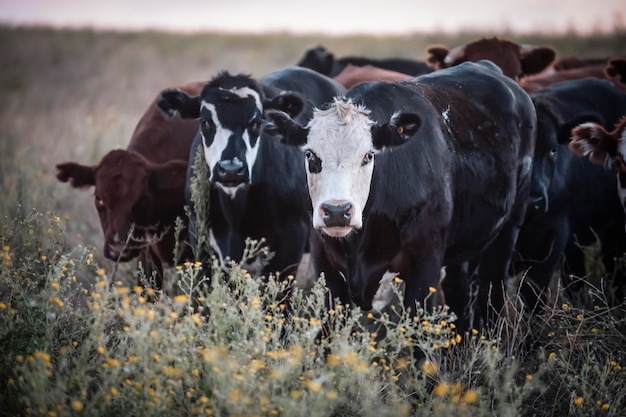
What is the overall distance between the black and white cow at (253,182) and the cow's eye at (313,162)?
3.75 ft

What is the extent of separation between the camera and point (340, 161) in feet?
18.7

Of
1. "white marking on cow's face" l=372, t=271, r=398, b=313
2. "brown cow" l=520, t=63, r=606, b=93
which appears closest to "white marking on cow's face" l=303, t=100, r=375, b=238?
"white marking on cow's face" l=372, t=271, r=398, b=313

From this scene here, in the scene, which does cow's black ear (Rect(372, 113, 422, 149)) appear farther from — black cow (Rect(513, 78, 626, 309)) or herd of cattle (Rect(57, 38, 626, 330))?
black cow (Rect(513, 78, 626, 309))

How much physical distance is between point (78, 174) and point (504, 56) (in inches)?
196

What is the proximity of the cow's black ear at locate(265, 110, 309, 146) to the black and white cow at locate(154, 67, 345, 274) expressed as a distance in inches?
32.2

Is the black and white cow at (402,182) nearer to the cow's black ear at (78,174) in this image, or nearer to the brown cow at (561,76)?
the cow's black ear at (78,174)

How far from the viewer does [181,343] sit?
189 inches

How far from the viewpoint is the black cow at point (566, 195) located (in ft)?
25.8

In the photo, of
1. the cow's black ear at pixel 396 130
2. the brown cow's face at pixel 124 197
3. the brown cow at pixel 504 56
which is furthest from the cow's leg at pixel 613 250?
the brown cow's face at pixel 124 197

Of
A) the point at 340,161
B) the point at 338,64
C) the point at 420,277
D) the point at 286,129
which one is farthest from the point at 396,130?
the point at 338,64

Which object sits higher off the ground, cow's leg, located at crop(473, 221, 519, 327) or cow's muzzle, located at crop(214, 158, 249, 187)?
cow's muzzle, located at crop(214, 158, 249, 187)

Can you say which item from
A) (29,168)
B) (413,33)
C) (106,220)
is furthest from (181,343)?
(413,33)

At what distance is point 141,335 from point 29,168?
8246 millimetres

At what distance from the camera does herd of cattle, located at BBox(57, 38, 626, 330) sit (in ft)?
19.4
